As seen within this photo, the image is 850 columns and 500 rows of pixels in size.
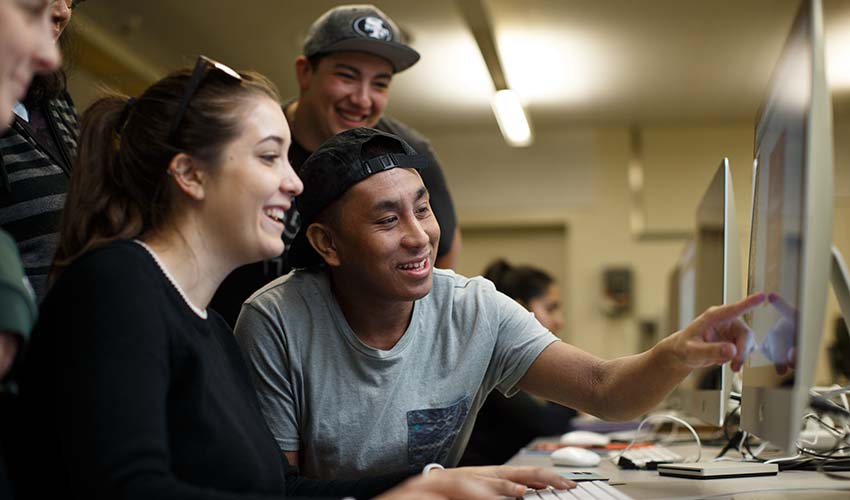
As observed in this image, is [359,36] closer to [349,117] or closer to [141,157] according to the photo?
[349,117]

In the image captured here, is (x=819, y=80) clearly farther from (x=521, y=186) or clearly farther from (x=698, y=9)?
(x=521, y=186)

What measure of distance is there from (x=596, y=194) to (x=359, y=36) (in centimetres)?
507

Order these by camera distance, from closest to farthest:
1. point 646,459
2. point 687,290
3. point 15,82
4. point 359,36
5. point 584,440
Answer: point 15,82, point 646,459, point 359,36, point 584,440, point 687,290

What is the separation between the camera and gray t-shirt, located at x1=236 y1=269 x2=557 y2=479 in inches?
67.2

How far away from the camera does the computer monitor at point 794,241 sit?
115 cm

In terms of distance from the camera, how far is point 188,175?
1.31 metres

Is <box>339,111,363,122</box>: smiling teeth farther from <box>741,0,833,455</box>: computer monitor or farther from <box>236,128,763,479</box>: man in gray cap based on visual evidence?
<box>741,0,833,455</box>: computer monitor

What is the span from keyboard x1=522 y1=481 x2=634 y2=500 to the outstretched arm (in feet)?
0.64

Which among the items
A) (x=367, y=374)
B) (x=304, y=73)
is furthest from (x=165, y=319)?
(x=304, y=73)

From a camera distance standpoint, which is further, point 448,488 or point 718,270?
point 718,270

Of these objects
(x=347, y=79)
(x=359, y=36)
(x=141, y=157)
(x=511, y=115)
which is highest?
(x=511, y=115)

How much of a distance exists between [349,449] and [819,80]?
40.2 inches

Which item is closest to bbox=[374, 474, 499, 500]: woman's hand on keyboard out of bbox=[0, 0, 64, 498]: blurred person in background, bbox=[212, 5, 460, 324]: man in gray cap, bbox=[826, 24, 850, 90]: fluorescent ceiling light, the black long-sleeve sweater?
the black long-sleeve sweater

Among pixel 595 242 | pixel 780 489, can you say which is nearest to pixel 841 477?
pixel 780 489
